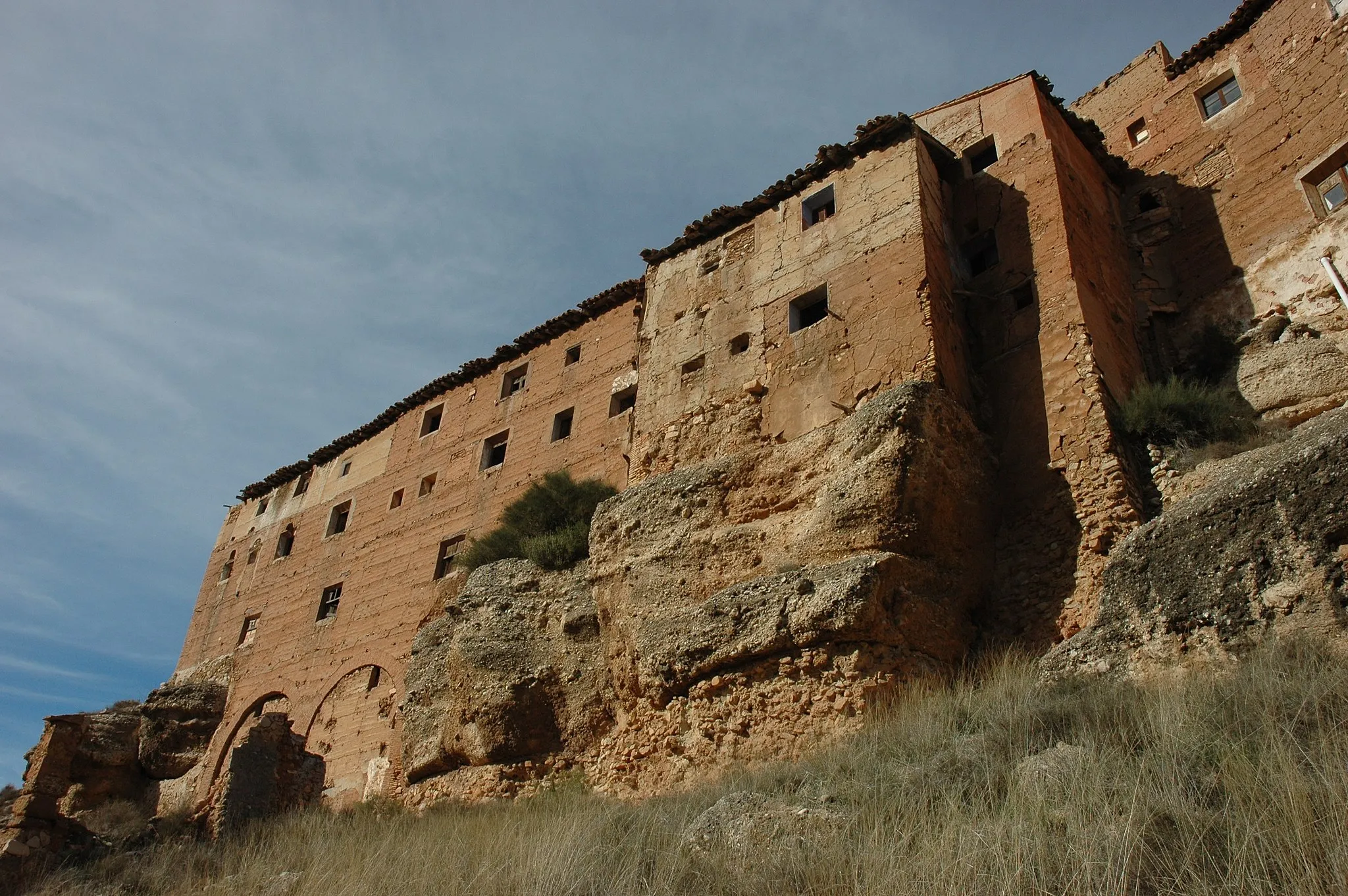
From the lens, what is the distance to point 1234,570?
7.89m

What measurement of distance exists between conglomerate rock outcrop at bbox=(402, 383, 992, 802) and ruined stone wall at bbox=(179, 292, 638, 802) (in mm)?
4150

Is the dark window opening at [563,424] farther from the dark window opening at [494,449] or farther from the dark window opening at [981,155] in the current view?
the dark window opening at [981,155]

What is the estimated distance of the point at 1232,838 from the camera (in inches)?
198

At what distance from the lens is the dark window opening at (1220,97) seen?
1595cm

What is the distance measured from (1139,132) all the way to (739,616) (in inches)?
464

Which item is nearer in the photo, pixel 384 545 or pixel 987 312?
pixel 987 312

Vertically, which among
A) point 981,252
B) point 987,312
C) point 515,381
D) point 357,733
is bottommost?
point 357,733

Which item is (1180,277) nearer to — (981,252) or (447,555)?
(981,252)

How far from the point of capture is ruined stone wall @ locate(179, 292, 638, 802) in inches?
750

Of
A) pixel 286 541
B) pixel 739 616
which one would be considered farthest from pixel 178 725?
pixel 739 616

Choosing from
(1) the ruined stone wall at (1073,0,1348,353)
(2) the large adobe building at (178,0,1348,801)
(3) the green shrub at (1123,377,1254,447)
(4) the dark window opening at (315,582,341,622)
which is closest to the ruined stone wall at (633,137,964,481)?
(2) the large adobe building at (178,0,1348,801)

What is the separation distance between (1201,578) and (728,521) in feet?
17.4

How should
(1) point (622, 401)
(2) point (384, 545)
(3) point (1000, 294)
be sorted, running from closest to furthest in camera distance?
1. (3) point (1000, 294)
2. (1) point (622, 401)
3. (2) point (384, 545)

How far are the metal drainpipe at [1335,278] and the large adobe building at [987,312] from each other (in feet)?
0.17
